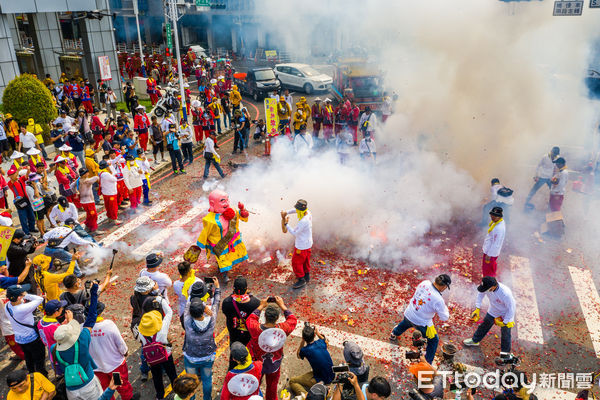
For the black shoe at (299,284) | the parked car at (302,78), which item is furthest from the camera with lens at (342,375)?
the parked car at (302,78)

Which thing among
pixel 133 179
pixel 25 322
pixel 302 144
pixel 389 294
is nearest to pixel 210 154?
pixel 133 179

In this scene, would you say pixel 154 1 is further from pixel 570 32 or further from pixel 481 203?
pixel 481 203

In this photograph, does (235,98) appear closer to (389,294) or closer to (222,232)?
(222,232)

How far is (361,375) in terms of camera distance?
4.75m

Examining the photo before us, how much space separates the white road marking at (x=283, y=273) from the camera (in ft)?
27.6

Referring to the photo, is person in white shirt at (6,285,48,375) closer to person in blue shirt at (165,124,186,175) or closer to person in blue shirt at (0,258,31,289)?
person in blue shirt at (0,258,31,289)

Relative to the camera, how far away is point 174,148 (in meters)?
13.0

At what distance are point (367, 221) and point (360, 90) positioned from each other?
10769 mm

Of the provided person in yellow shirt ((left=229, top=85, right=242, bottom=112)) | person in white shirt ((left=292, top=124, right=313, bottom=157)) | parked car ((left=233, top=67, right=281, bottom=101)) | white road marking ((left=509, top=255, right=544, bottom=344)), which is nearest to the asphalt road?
white road marking ((left=509, top=255, right=544, bottom=344))

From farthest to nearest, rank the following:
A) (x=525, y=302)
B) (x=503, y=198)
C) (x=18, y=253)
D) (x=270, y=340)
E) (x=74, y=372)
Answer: (x=503, y=198), (x=525, y=302), (x=18, y=253), (x=270, y=340), (x=74, y=372)

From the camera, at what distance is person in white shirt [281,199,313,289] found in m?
7.71

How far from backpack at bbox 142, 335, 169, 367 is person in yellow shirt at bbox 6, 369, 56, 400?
987mm

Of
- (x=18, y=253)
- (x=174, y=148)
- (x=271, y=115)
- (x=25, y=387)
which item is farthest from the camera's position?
(x=271, y=115)

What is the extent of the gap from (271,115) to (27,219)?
323 inches
